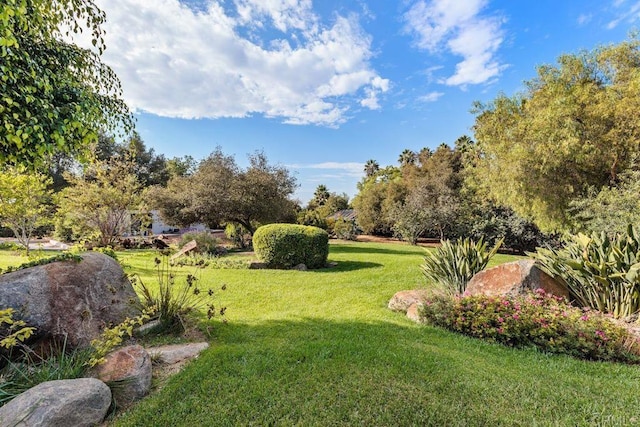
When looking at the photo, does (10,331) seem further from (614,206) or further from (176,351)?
(614,206)

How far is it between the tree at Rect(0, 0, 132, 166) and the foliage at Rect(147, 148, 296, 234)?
32.2ft

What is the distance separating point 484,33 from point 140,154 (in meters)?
33.5

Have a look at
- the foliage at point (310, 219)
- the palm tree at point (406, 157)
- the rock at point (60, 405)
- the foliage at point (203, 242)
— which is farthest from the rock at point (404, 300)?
the palm tree at point (406, 157)

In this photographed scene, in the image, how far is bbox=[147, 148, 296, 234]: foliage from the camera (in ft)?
48.1

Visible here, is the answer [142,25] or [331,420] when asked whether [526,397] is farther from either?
[142,25]

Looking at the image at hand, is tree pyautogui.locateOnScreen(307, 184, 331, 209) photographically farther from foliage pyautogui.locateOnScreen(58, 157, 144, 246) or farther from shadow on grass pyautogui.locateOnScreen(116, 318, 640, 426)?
shadow on grass pyautogui.locateOnScreen(116, 318, 640, 426)

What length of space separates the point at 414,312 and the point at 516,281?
175 centimetres

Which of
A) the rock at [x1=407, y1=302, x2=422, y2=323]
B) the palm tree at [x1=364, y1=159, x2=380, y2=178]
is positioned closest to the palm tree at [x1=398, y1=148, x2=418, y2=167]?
the palm tree at [x1=364, y1=159, x2=380, y2=178]

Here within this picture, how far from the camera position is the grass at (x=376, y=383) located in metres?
2.36

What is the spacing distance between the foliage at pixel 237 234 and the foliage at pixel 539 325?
13361mm

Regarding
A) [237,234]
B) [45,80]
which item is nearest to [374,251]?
Answer: [237,234]

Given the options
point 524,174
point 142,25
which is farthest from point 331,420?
point 524,174

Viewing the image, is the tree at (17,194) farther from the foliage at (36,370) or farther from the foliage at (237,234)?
the foliage at (237,234)

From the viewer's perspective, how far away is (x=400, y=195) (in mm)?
23672
